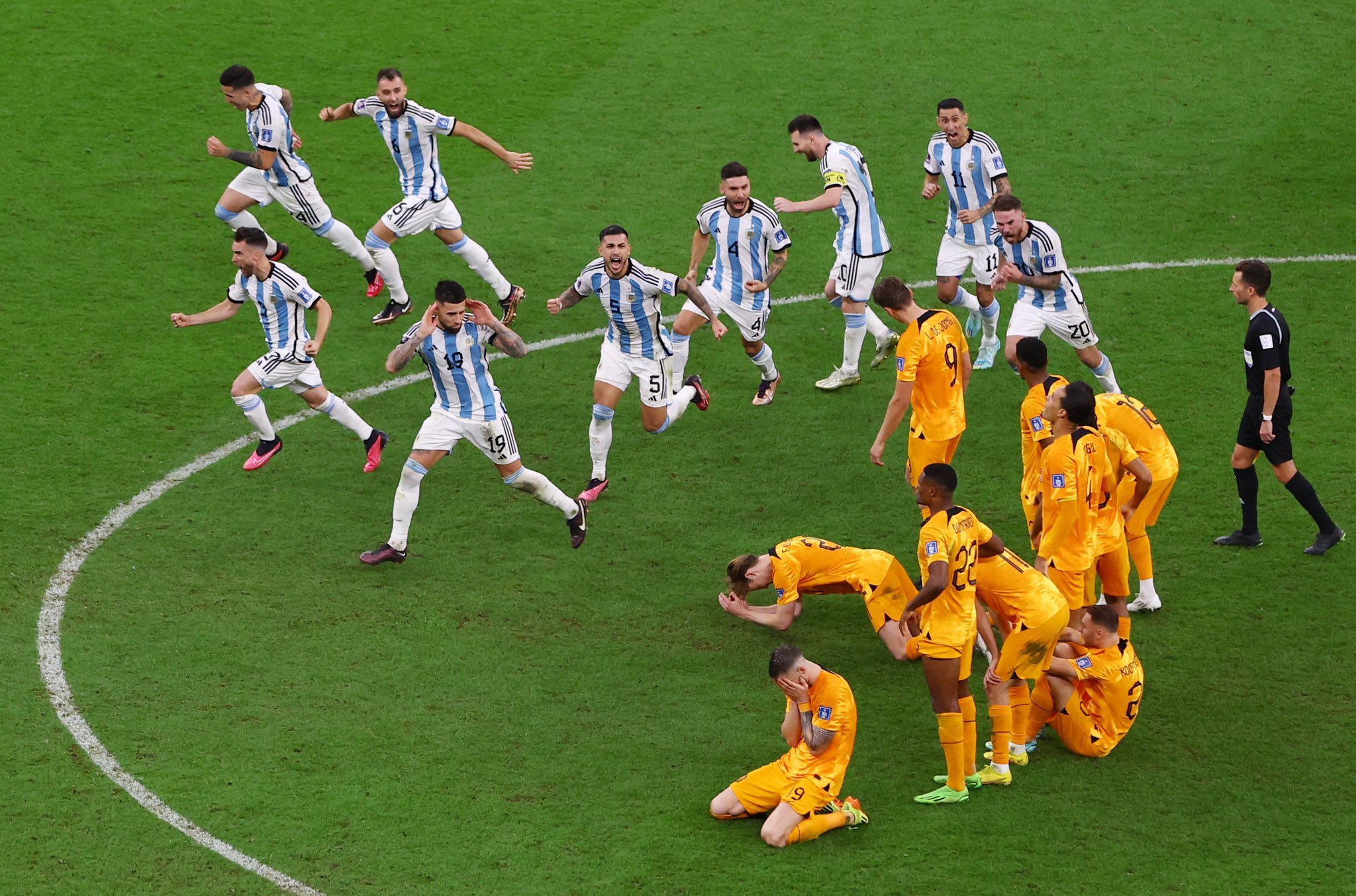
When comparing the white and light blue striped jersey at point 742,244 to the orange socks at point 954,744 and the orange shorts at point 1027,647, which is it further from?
the orange socks at point 954,744

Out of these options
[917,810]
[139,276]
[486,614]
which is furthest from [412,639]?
[139,276]

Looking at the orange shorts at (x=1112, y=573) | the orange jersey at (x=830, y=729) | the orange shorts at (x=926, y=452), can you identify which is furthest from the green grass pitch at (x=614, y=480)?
the orange shorts at (x=926, y=452)

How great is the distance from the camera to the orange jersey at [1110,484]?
10.1 m

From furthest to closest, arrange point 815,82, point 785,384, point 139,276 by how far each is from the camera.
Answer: point 815,82 < point 139,276 < point 785,384

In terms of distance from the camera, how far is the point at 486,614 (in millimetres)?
11633

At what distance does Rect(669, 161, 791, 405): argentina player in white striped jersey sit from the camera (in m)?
13.8

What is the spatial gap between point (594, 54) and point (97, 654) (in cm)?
1305

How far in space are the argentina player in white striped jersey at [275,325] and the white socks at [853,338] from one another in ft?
15.3

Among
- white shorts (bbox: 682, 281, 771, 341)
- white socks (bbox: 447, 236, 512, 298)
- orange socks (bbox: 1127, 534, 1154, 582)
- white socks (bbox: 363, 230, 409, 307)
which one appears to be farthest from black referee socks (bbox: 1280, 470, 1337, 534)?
white socks (bbox: 363, 230, 409, 307)

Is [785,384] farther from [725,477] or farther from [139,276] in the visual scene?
[139,276]

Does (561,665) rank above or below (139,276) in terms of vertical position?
below

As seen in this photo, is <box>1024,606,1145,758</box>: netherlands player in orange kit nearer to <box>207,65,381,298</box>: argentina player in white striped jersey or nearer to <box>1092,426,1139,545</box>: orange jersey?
<box>1092,426,1139,545</box>: orange jersey

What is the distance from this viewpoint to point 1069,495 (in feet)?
32.7

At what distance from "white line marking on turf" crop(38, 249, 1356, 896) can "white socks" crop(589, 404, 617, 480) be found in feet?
9.45
